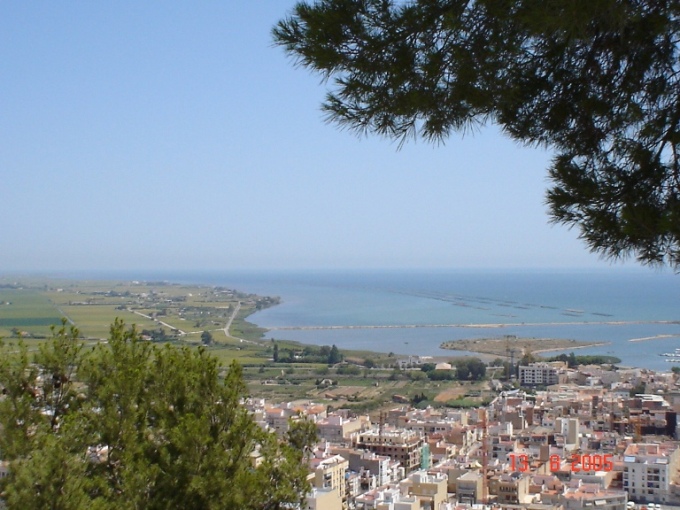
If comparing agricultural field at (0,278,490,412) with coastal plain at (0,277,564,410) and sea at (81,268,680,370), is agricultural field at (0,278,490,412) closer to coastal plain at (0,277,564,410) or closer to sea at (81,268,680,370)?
coastal plain at (0,277,564,410)

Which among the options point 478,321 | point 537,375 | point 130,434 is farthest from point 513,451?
point 478,321

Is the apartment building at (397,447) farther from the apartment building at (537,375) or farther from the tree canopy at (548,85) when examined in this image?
the tree canopy at (548,85)

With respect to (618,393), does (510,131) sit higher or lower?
higher

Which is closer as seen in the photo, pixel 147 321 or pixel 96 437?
pixel 96 437

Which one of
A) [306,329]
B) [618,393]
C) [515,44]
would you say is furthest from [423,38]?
[306,329]

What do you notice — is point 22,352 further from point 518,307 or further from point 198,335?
point 518,307

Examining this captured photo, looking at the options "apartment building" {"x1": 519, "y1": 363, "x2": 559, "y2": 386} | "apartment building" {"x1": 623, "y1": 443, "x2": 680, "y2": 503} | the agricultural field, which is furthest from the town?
the agricultural field

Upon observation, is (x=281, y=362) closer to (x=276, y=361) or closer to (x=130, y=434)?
(x=276, y=361)
